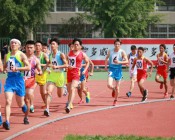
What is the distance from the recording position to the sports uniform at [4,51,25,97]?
11281mm

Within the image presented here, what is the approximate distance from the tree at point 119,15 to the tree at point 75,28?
4.57 m

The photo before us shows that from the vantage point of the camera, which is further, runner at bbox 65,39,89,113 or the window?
the window

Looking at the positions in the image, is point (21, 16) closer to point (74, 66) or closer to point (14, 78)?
point (74, 66)

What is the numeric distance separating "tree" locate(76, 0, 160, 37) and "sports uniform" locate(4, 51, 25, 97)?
2757 centimetres

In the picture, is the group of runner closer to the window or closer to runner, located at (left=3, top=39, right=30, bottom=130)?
runner, located at (left=3, top=39, right=30, bottom=130)

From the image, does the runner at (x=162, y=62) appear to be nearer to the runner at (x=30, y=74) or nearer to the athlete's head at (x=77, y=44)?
the athlete's head at (x=77, y=44)

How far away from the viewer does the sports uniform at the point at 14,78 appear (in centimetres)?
1128

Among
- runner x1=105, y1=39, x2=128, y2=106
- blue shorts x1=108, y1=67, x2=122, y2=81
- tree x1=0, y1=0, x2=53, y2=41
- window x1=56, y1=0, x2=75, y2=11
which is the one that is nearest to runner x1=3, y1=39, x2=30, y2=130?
runner x1=105, y1=39, x2=128, y2=106

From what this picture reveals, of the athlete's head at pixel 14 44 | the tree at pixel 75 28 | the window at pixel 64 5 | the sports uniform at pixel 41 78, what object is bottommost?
the sports uniform at pixel 41 78

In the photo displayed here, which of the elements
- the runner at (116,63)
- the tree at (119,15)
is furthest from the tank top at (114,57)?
the tree at (119,15)

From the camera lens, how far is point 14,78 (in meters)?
11.4

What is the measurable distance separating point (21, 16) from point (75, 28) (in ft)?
21.3

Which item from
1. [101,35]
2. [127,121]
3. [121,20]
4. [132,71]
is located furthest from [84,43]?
[127,121]

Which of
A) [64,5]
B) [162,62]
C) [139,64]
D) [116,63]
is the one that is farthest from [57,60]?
[64,5]
